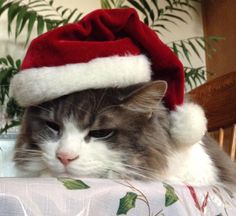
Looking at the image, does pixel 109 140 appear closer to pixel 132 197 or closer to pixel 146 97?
pixel 146 97

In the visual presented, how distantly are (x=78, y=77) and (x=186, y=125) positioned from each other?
9.3 inches

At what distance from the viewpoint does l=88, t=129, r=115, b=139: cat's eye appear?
78 centimetres

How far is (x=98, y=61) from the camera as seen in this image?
2.71 ft

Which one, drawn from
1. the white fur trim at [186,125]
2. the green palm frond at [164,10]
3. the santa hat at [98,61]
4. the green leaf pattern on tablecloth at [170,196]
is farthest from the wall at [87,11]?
the green leaf pattern on tablecloth at [170,196]

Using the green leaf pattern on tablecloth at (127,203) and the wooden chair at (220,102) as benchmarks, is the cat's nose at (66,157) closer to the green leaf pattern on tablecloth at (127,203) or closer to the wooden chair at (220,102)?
the green leaf pattern on tablecloth at (127,203)

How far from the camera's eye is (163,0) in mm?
2250

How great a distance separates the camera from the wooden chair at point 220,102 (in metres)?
1.36

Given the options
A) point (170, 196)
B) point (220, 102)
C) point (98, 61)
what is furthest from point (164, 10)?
point (170, 196)

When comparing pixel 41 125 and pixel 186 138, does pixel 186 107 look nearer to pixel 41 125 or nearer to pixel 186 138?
pixel 186 138

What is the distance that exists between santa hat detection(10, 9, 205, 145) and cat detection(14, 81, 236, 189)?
1.2 inches

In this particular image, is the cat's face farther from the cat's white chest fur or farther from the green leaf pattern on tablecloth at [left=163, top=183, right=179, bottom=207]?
the green leaf pattern on tablecloth at [left=163, top=183, right=179, bottom=207]

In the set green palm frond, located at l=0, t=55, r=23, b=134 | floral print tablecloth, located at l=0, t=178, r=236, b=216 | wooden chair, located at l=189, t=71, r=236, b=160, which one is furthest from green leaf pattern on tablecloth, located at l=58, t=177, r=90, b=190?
green palm frond, located at l=0, t=55, r=23, b=134

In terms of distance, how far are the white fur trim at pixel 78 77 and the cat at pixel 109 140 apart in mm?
22

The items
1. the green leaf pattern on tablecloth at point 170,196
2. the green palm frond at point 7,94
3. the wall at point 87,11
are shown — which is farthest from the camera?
the wall at point 87,11
